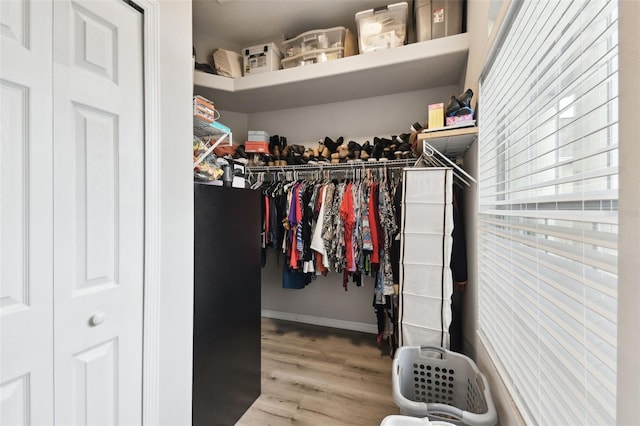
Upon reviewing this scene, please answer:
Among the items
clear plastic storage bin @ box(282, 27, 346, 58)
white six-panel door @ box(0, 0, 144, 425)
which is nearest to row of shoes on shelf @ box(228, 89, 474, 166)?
clear plastic storage bin @ box(282, 27, 346, 58)

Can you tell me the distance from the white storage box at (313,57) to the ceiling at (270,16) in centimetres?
34

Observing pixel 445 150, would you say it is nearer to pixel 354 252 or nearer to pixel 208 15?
pixel 354 252

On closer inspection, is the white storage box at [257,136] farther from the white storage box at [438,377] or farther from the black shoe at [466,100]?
the white storage box at [438,377]

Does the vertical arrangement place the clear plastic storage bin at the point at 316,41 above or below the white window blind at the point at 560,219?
above

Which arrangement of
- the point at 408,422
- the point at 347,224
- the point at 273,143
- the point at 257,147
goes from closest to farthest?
the point at 408,422, the point at 347,224, the point at 257,147, the point at 273,143

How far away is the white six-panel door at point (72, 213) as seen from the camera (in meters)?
0.74

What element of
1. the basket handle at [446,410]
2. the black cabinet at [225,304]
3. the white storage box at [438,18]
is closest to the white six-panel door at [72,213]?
the black cabinet at [225,304]

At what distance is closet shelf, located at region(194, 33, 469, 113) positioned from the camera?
6.37 ft

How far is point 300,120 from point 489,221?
7.20 ft

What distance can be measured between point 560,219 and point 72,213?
4.60 feet

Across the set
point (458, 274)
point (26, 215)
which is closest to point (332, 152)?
point (458, 274)

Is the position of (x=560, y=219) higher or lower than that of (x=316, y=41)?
lower

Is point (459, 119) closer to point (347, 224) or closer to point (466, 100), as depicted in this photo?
point (466, 100)

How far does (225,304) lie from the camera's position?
147 centimetres
